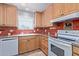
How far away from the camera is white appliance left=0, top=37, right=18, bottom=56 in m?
1.16

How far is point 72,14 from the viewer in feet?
3.34

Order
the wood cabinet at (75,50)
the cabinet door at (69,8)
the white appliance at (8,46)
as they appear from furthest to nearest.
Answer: the white appliance at (8,46), the cabinet door at (69,8), the wood cabinet at (75,50)

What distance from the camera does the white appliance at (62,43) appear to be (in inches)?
39.0

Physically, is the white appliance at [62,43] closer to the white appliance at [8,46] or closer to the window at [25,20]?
the window at [25,20]

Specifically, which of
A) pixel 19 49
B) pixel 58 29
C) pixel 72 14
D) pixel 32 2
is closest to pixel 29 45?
pixel 19 49

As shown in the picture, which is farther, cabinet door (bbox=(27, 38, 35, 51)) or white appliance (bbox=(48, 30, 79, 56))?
cabinet door (bbox=(27, 38, 35, 51))

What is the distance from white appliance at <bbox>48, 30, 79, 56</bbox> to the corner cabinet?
505mm

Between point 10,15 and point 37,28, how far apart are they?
374mm

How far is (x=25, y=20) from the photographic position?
1.23 m

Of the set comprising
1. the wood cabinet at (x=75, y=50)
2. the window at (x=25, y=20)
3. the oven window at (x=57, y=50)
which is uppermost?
the window at (x=25, y=20)

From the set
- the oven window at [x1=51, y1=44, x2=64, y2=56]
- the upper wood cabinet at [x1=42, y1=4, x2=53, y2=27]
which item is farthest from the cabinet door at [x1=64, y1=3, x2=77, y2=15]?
the oven window at [x1=51, y1=44, x2=64, y2=56]

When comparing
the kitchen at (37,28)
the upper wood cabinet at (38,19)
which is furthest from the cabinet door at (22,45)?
the upper wood cabinet at (38,19)

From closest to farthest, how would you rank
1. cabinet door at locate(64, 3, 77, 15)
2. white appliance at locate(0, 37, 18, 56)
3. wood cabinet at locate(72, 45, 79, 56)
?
1. wood cabinet at locate(72, 45, 79, 56)
2. cabinet door at locate(64, 3, 77, 15)
3. white appliance at locate(0, 37, 18, 56)

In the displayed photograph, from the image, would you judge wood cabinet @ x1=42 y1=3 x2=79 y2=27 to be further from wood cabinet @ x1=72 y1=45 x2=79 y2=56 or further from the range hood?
wood cabinet @ x1=72 y1=45 x2=79 y2=56
